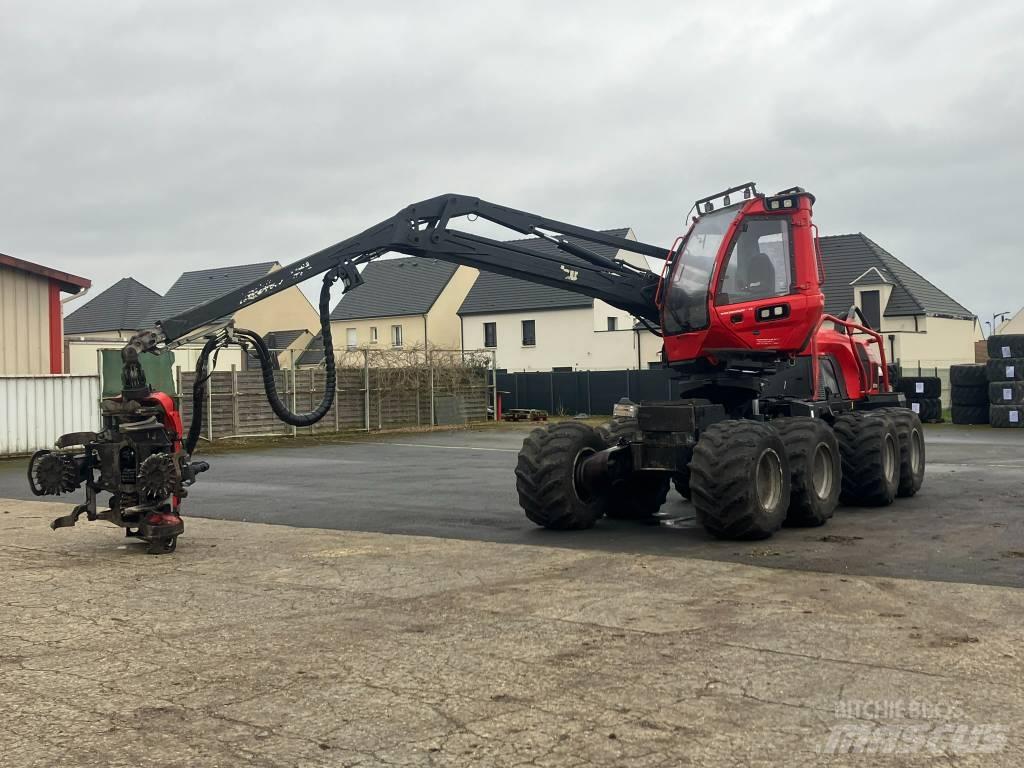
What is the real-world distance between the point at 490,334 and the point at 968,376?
99.1 feet

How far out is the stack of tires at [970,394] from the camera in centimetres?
3334

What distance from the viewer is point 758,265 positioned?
40.7 ft

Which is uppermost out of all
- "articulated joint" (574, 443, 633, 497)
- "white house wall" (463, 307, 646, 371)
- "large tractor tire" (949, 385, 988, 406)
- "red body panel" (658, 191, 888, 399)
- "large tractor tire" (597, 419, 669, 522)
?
"white house wall" (463, 307, 646, 371)

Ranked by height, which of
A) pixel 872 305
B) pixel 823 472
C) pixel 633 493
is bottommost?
pixel 633 493

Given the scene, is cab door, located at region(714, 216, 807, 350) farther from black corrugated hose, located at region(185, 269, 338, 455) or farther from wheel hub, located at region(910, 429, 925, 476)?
black corrugated hose, located at region(185, 269, 338, 455)

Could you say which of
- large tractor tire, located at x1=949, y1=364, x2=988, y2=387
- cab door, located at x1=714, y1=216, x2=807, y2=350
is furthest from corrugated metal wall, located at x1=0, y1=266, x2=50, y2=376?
large tractor tire, located at x1=949, y1=364, x2=988, y2=387

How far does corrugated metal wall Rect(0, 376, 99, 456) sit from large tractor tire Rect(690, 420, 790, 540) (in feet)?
62.8

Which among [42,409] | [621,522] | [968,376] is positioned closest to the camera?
[621,522]

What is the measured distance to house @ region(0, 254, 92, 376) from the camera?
88.4ft

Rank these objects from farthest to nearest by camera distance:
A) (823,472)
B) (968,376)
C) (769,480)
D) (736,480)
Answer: (968,376)
(823,472)
(769,480)
(736,480)

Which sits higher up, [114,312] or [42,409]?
[114,312]

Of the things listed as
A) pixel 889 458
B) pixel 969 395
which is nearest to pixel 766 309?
pixel 889 458

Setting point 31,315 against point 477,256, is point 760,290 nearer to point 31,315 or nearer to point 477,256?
point 477,256

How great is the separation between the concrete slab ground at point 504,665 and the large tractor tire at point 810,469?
7.71 ft
